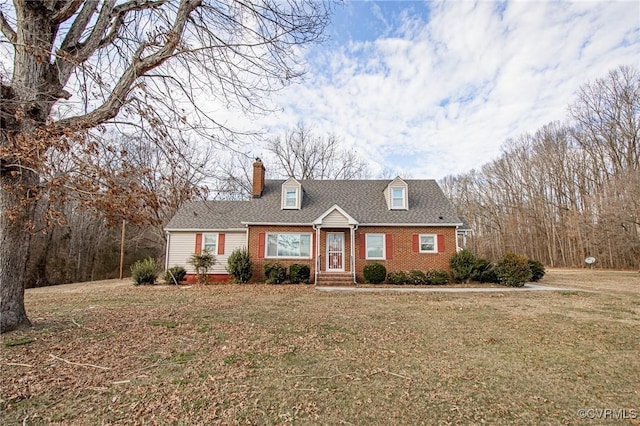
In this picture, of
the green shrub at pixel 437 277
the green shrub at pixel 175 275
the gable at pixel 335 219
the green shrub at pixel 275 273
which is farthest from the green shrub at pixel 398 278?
the green shrub at pixel 175 275

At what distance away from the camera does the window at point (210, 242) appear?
17250 millimetres

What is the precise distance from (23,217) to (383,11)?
8.71 metres

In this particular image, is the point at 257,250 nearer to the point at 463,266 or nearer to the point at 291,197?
the point at 291,197

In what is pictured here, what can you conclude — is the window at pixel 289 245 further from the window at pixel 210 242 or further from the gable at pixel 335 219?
the window at pixel 210 242

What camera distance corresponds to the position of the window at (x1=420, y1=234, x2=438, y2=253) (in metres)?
16.0

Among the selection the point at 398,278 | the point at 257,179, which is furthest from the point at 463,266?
the point at 257,179

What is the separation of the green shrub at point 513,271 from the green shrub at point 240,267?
39.7ft

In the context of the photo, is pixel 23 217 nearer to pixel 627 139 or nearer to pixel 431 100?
pixel 431 100

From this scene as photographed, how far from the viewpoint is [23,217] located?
17.5ft

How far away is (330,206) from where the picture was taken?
17.7 m

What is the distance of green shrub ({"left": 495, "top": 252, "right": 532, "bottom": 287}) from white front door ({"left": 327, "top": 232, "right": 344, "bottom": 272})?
754 cm

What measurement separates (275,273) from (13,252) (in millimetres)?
10506

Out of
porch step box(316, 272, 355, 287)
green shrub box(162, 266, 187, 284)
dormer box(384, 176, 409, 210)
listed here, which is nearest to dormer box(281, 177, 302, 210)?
porch step box(316, 272, 355, 287)

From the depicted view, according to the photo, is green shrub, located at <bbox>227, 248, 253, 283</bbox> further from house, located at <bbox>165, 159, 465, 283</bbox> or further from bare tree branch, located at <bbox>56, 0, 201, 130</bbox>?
Answer: bare tree branch, located at <bbox>56, 0, 201, 130</bbox>
